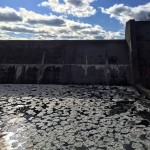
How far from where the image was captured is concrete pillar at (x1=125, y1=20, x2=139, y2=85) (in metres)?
12.8

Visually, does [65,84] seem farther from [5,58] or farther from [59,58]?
[5,58]

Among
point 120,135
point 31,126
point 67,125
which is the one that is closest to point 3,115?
point 31,126

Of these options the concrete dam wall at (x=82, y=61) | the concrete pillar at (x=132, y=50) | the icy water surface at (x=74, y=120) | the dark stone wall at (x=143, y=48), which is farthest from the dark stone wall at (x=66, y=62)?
the icy water surface at (x=74, y=120)

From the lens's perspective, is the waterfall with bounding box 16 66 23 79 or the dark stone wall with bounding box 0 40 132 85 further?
the waterfall with bounding box 16 66 23 79

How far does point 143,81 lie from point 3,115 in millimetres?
7974

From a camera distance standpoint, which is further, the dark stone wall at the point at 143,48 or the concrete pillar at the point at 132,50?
the concrete pillar at the point at 132,50

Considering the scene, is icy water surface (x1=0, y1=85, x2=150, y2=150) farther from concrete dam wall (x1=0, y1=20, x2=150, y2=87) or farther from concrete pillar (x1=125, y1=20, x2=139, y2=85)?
concrete dam wall (x1=0, y1=20, x2=150, y2=87)

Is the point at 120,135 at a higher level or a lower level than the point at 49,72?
lower

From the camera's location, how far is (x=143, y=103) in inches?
345

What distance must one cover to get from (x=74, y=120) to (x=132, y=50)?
26.3 feet

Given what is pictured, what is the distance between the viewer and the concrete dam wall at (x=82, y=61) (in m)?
13.1

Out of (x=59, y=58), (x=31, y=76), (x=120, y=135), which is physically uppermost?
(x=59, y=58)

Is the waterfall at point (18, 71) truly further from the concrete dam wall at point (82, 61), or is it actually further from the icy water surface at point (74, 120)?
the icy water surface at point (74, 120)

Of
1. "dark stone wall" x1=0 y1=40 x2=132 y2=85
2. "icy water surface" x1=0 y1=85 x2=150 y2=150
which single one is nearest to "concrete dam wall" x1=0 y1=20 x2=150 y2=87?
"dark stone wall" x1=0 y1=40 x2=132 y2=85
